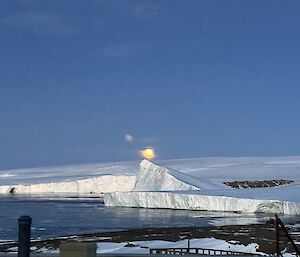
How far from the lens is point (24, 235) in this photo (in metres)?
6.01

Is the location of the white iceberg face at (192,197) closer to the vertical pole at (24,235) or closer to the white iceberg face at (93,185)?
the white iceberg face at (93,185)

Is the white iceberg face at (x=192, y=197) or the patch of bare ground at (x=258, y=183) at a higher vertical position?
the patch of bare ground at (x=258, y=183)

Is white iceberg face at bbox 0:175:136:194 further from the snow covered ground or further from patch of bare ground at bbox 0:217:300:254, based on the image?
patch of bare ground at bbox 0:217:300:254

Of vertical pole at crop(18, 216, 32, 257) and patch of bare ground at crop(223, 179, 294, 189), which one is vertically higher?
patch of bare ground at crop(223, 179, 294, 189)

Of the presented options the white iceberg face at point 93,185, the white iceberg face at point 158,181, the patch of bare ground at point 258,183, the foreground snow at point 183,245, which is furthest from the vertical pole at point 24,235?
the white iceberg face at point 93,185

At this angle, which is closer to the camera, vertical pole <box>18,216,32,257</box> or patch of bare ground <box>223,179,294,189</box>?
vertical pole <box>18,216,32,257</box>

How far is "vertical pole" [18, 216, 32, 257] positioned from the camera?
599 cm

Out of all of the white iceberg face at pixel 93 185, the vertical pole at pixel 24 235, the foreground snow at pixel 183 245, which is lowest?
the foreground snow at pixel 183 245

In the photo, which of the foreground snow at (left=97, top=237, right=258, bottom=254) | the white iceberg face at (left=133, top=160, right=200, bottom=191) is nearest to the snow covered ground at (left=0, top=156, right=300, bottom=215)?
the white iceberg face at (left=133, top=160, right=200, bottom=191)

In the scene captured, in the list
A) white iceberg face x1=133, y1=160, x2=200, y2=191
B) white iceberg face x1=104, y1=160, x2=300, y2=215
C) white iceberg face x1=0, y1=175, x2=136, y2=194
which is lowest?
white iceberg face x1=104, y1=160, x2=300, y2=215

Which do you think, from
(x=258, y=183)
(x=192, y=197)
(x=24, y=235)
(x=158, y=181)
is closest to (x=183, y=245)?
(x=24, y=235)

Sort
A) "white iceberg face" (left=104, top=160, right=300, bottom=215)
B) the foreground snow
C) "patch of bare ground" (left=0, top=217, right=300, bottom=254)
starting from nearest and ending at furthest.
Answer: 1. the foreground snow
2. "patch of bare ground" (left=0, top=217, right=300, bottom=254)
3. "white iceberg face" (left=104, top=160, right=300, bottom=215)

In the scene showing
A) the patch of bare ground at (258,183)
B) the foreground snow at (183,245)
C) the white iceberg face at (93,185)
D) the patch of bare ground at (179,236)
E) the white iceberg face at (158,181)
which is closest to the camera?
the foreground snow at (183,245)

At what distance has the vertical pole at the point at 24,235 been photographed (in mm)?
5992
